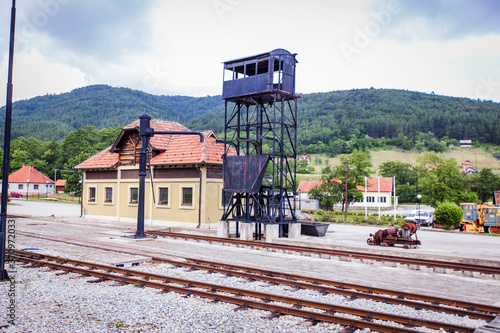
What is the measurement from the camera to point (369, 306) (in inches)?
347

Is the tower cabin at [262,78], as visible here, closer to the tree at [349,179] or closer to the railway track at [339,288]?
the railway track at [339,288]

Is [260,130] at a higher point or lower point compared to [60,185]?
higher

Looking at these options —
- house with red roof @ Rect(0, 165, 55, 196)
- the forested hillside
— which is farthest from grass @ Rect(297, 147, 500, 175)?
house with red roof @ Rect(0, 165, 55, 196)

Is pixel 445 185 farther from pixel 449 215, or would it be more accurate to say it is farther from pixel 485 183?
pixel 485 183

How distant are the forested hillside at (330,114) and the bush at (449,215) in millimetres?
103744

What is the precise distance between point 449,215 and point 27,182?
85.2 m

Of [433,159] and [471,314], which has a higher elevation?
[433,159]

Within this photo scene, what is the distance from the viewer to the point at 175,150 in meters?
29.0

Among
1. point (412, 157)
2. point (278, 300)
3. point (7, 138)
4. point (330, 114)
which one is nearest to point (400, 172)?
point (412, 157)

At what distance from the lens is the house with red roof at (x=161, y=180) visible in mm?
26484

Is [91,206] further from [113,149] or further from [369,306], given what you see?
[369,306]

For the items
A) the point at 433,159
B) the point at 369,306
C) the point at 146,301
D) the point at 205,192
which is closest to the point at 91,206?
the point at 205,192

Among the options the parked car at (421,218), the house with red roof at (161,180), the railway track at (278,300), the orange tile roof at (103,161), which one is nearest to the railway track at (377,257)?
the railway track at (278,300)

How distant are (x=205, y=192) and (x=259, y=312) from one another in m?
18.0
